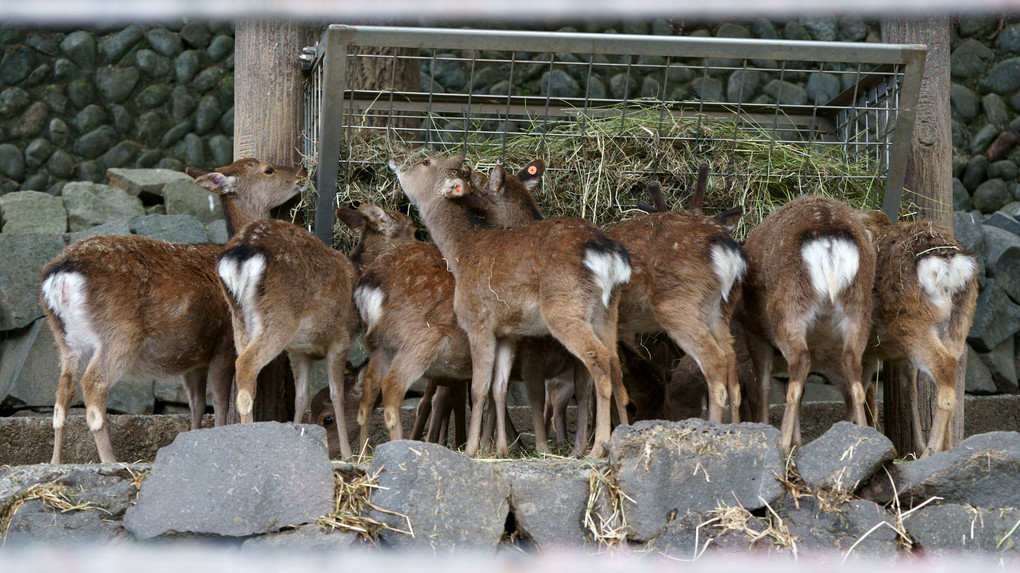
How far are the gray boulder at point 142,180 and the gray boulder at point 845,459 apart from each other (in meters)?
6.89

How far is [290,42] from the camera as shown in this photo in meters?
7.08

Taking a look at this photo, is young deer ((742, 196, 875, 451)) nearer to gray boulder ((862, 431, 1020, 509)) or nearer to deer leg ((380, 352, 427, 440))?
gray boulder ((862, 431, 1020, 509))

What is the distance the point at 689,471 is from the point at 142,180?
6.99m

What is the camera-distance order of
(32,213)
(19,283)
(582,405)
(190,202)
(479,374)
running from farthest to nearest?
1. (190,202)
2. (32,213)
3. (19,283)
4. (582,405)
5. (479,374)

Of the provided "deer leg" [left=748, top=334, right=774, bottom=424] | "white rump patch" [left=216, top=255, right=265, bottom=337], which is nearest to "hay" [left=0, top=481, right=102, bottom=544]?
"white rump patch" [left=216, top=255, right=265, bottom=337]

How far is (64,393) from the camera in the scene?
586 cm

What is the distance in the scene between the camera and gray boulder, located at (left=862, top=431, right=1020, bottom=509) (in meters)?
4.68

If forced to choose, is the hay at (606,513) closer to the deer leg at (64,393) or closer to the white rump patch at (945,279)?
the white rump patch at (945,279)

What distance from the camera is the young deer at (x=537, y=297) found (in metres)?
5.56

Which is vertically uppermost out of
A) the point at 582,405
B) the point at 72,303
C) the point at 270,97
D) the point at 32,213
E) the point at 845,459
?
the point at 270,97

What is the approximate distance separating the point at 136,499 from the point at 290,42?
340 centimetres

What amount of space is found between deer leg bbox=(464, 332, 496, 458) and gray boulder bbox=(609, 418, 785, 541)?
124cm

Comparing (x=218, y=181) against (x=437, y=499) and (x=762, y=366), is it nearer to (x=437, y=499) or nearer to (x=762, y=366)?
(x=437, y=499)

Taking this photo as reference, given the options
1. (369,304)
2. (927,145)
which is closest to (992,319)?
(927,145)
